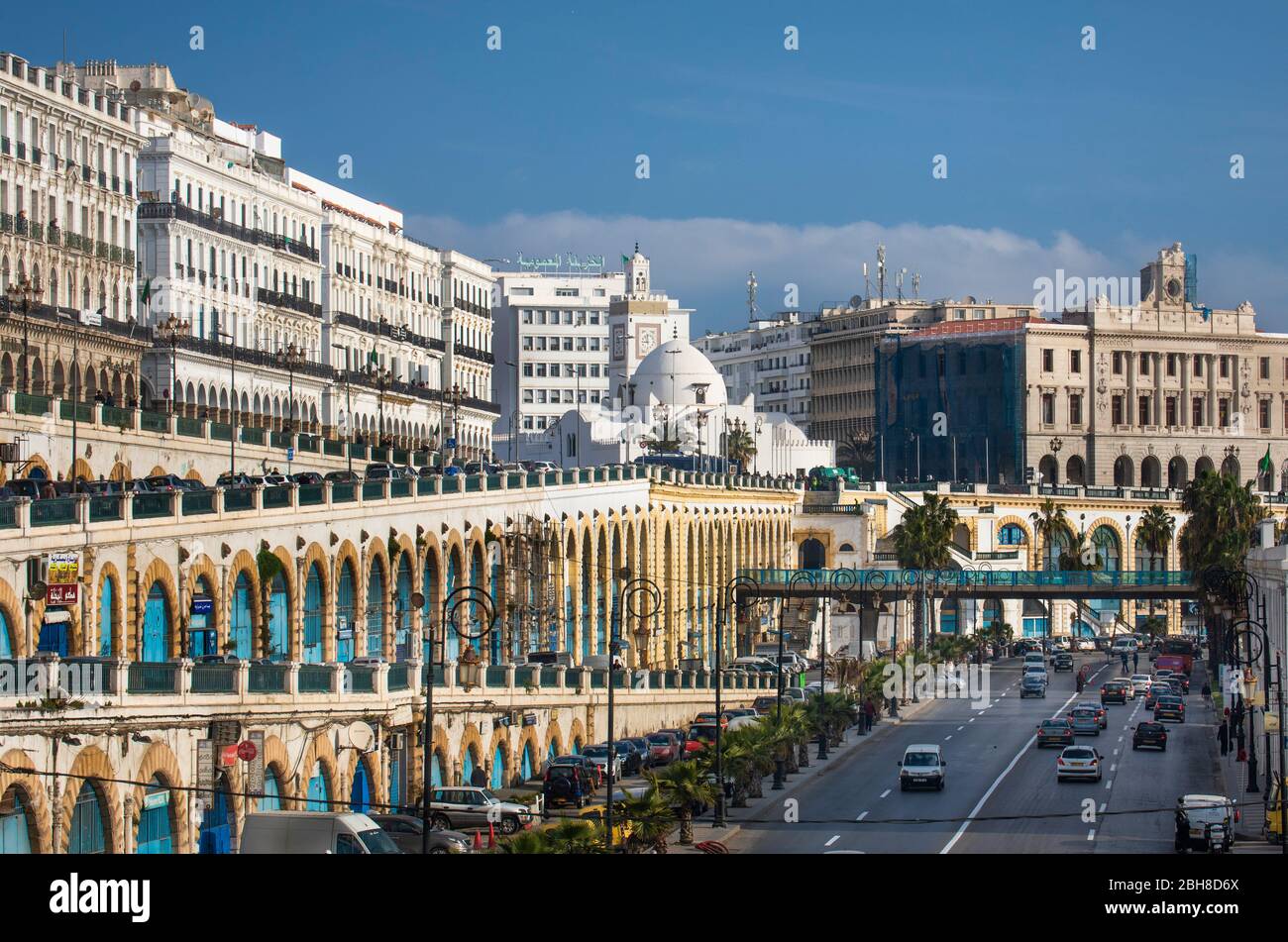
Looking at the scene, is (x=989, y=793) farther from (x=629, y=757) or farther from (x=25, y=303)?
(x=25, y=303)

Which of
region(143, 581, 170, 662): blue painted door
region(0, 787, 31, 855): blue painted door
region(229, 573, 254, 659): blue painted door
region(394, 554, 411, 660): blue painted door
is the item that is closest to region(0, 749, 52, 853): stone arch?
region(0, 787, 31, 855): blue painted door

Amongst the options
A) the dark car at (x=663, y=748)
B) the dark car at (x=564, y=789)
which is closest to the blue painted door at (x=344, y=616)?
the dark car at (x=663, y=748)

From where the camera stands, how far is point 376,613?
85188 mm

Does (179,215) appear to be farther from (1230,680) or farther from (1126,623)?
(1126,623)

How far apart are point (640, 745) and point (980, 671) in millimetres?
58917

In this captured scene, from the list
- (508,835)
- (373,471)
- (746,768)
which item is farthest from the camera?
(373,471)

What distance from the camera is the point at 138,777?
162ft

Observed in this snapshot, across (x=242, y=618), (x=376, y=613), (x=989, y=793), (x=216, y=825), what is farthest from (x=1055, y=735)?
(x=216, y=825)

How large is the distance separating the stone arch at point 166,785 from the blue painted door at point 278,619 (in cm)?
2191

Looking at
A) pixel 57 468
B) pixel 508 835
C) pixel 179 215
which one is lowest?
pixel 508 835

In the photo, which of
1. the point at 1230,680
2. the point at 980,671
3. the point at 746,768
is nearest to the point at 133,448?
the point at 746,768

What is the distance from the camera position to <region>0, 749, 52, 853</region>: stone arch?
44594 mm

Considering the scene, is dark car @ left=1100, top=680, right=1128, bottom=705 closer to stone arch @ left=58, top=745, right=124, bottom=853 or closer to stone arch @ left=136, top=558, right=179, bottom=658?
stone arch @ left=136, top=558, right=179, bottom=658

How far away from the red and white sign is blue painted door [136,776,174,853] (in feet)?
26.5
